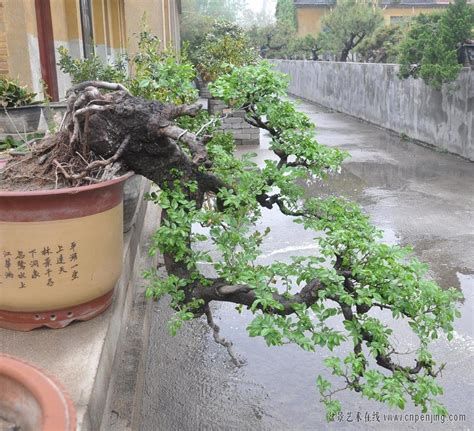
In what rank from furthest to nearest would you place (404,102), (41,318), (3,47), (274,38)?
1. (274,38)
2. (404,102)
3. (3,47)
4. (41,318)

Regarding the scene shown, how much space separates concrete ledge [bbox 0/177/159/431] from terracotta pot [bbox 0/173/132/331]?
0.05 metres

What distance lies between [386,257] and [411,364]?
1661mm

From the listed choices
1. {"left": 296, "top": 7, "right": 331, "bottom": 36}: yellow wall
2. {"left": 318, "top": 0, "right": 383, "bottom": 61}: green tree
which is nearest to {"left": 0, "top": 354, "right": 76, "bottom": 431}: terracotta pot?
{"left": 318, "top": 0, "right": 383, "bottom": 61}: green tree

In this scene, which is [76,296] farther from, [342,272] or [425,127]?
[425,127]

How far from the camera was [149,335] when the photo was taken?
3861 millimetres

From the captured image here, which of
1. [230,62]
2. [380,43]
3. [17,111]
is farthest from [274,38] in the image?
[17,111]

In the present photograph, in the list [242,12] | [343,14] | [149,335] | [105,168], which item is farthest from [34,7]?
[242,12]

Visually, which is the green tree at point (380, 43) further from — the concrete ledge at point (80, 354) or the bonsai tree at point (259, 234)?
the concrete ledge at point (80, 354)

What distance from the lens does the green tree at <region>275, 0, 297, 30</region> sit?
35.1m

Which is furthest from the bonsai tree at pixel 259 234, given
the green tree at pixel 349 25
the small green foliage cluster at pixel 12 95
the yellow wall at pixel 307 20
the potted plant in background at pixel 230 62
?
the yellow wall at pixel 307 20

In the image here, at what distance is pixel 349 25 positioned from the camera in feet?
68.9

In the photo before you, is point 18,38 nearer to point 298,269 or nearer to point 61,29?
point 61,29

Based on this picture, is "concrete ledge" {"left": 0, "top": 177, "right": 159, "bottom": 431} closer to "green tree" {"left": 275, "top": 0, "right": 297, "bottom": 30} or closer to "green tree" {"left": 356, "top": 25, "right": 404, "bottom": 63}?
"green tree" {"left": 356, "top": 25, "right": 404, "bottom": 63}

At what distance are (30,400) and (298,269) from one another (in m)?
1.24
